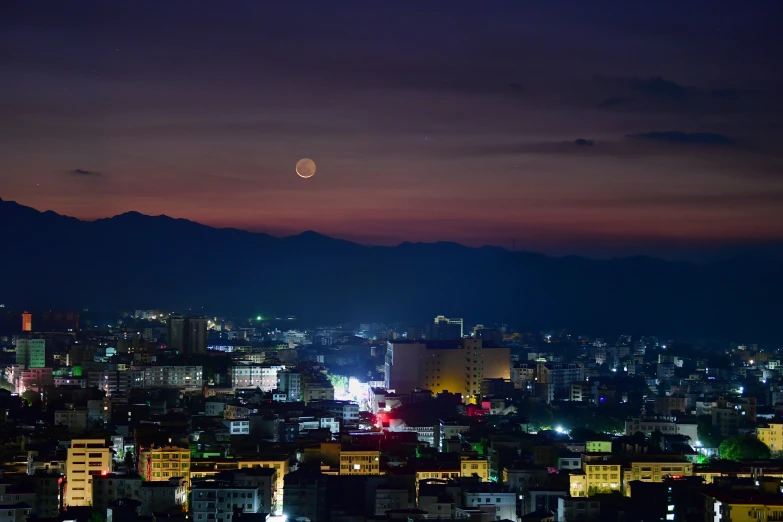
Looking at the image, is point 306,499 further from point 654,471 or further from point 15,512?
point 654,471

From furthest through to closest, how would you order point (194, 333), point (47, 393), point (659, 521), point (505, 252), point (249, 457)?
point (505, 252) → point (194, 333) → point (47, 393) → point (249, 457) → point (659, 521)

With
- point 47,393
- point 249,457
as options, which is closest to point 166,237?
point 47,393

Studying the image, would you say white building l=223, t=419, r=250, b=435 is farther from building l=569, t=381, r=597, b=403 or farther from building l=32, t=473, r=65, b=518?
building l=569, t=381, r=597, b=403

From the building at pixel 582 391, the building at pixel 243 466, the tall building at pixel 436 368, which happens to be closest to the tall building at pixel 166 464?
the building at pixel 243 466

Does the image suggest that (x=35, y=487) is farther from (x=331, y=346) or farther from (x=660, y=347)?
(x=660, y=347)

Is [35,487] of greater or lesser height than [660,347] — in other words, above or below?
below

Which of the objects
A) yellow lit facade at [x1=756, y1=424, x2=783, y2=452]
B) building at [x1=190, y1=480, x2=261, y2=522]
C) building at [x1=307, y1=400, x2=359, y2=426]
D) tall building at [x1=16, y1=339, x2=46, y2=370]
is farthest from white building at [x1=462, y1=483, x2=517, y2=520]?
tall building at [x1=16, y1=339, x2=46, y2=370]

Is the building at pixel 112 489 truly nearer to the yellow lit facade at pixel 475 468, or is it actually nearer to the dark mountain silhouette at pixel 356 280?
the yellow lit facade at pixel 475 468
